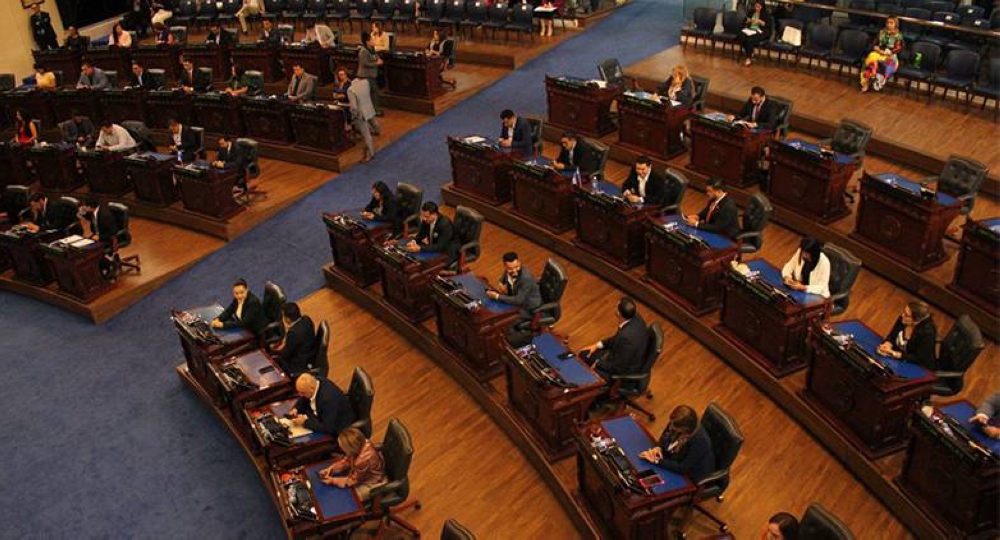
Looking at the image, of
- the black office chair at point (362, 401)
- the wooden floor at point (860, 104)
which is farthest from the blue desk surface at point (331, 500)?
the wooden floor at point (860, 104)

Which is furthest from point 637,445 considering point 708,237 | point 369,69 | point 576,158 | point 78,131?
point 78,131

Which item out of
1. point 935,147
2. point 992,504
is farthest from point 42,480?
point 935,147

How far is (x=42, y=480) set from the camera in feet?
22.9

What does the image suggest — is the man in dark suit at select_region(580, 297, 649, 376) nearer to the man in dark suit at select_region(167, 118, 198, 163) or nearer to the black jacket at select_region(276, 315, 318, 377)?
the black jacket at select_region(276, 315, 318, 377)

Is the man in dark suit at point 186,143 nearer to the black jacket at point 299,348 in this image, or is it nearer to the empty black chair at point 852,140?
the black jacket at point 299,348

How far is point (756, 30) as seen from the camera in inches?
463

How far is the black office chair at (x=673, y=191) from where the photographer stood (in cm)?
770

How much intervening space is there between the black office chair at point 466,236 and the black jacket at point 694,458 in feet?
10.5

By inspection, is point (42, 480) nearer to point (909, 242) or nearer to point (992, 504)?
point (992, 504)

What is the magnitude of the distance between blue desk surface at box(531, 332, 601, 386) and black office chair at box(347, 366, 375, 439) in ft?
4.16

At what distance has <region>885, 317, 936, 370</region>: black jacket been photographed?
5383 mm

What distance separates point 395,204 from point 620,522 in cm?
433

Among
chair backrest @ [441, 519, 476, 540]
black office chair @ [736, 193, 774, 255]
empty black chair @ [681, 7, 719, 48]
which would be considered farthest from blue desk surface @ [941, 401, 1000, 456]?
empty black chair @ [681, 7, 719, 48]

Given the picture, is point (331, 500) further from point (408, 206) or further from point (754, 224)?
point (754, 224)
